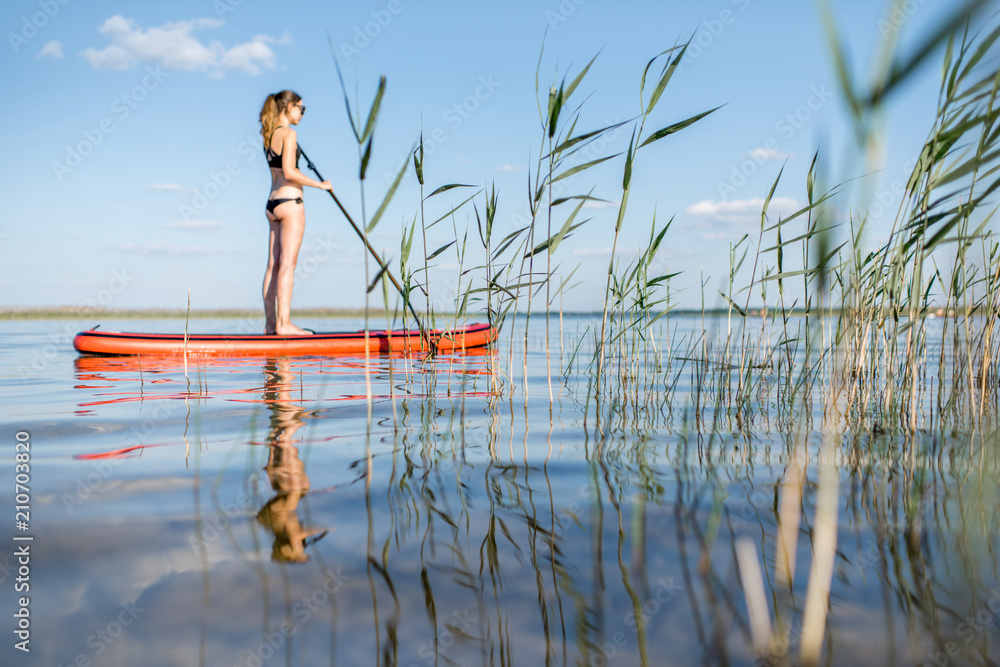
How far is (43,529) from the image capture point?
1378mm

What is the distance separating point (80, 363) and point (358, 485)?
5803mm

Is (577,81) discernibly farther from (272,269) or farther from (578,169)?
(272,269)

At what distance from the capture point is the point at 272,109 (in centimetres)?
594

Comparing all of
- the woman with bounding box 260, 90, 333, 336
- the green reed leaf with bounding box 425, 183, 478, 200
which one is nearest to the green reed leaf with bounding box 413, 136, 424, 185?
the green reed leaf with bounding box 425, 183, 478, 200

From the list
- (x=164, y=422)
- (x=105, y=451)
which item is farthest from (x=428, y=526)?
(x=164, y=422)

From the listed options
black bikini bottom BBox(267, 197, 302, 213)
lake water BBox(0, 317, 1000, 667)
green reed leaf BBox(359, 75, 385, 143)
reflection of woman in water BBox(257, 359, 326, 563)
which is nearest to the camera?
lake water BBox(0, 317, 1000, 667)

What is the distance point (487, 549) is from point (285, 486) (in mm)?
726

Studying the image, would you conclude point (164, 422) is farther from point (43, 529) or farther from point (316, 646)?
point (316, 646)

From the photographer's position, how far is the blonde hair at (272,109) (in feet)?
18.9

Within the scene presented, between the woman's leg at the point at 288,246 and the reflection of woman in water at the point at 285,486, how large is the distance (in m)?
3.37

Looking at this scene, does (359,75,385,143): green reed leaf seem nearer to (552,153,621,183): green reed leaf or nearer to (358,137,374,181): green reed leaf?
(358,137,374,181): green reed leaf

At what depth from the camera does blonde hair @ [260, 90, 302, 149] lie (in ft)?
18.9

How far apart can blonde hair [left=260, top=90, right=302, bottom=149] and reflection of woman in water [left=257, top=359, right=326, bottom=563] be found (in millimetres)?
3678

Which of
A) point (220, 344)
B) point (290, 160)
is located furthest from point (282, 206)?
point (220, 344)
